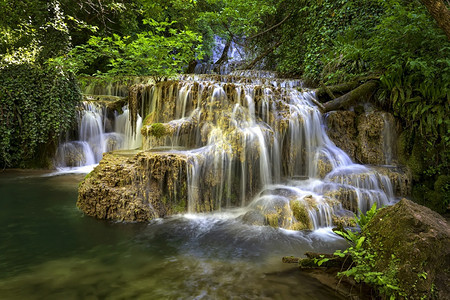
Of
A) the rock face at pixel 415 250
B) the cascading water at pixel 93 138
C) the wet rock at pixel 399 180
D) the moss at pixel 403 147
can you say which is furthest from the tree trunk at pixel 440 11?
the cascading water at pixel 93 138

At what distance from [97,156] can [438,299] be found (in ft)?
37.9

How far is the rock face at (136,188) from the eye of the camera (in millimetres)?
5242

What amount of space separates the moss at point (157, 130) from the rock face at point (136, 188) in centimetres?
108

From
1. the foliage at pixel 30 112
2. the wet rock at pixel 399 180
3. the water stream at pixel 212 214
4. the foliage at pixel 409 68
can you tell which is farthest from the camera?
the foliage at pixel 30 112

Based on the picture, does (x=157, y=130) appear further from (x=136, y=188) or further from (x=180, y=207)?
(x=180, y=207)

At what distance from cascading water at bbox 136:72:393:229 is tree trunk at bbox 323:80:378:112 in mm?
661

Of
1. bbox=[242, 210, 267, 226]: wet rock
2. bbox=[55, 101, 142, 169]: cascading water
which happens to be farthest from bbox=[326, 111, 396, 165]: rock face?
bbox=[55, 101, 142, 169]: cascading water

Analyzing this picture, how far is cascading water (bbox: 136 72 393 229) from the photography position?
220 inches

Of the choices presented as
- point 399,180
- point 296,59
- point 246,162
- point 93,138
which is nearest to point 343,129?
point 399,180

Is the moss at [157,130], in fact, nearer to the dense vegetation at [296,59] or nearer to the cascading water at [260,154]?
the cascading water at [260,154]

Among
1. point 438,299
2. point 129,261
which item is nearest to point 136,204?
point 129,261

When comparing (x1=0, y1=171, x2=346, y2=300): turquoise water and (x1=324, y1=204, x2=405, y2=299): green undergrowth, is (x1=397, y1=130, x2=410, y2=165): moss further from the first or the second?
(x1=324, y1=204, x2=405, y2=299): green undergrowth

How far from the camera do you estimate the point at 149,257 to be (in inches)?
152

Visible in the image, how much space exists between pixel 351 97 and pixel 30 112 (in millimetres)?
11504
